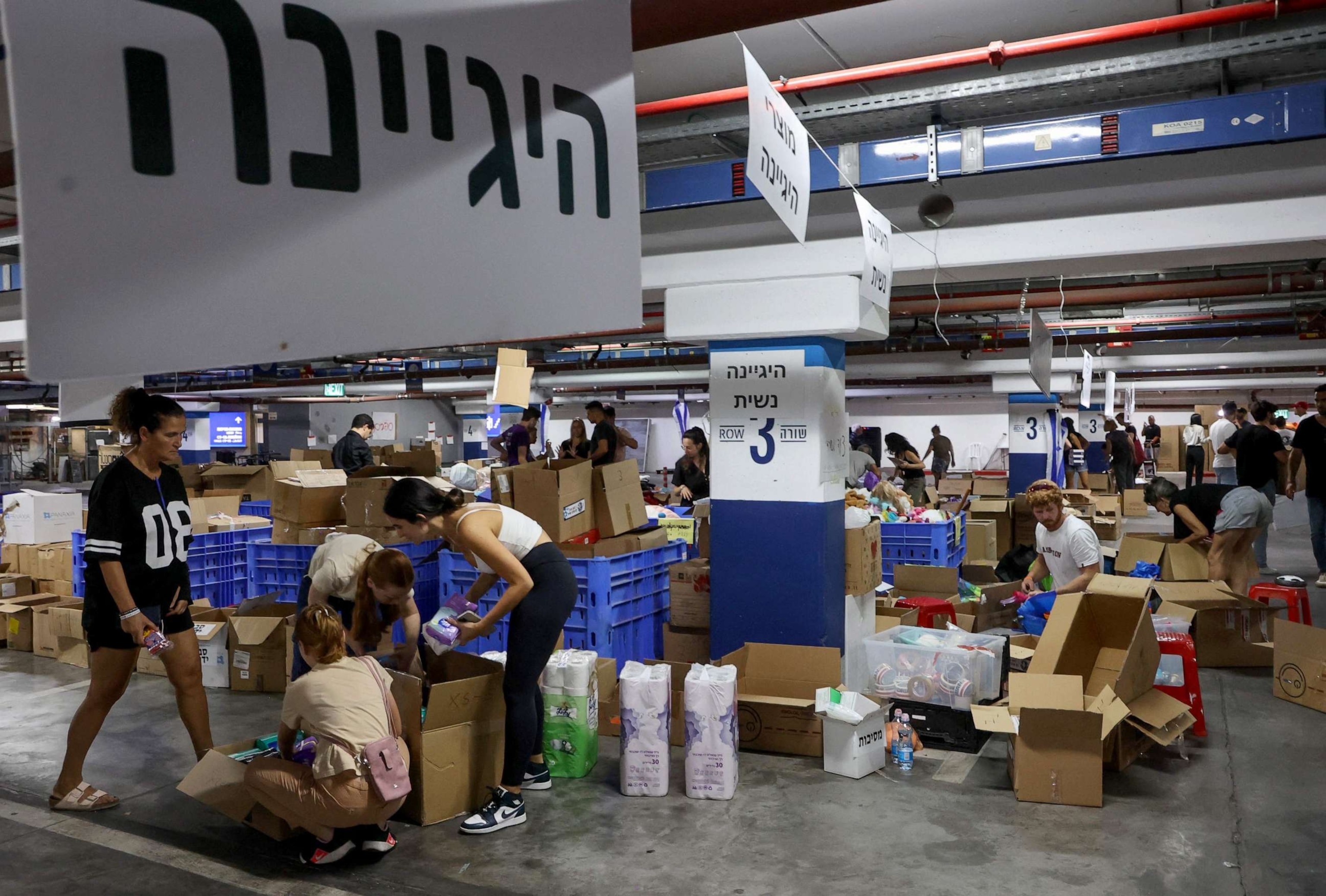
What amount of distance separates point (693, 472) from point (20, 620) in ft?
16.4

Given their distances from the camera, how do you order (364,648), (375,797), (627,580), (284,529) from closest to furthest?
(375,797) → (364,648) → (627,580) → (284,529)

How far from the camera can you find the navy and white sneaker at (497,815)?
3252 millimetres

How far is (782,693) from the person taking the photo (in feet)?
14.0

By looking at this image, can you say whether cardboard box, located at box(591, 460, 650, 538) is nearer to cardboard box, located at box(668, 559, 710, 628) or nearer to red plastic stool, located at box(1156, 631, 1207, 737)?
cardboard box, located at box(668, 559, 710, 628)

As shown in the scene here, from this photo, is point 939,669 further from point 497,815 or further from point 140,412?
point 140,412

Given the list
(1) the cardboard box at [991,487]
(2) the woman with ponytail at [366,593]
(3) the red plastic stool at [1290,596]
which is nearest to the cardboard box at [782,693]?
(2) the woman with ponytail at [366,593]

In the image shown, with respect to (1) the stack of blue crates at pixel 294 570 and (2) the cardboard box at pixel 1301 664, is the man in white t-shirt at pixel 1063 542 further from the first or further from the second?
(1) the stack of blue crates at pixel 294 570

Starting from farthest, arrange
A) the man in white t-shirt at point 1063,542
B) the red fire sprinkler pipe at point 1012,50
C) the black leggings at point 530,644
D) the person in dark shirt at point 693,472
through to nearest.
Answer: the person in dark shirt at point 693,472
the man in white t-shirt at point 1063,542
the black leggings at point 530,644
the red fire sprinkler pipe at point 1012,50

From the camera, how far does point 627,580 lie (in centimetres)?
482

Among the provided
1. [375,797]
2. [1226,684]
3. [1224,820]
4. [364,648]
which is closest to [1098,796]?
[1224,820]

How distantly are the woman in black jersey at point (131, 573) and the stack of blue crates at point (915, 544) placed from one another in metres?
4.62

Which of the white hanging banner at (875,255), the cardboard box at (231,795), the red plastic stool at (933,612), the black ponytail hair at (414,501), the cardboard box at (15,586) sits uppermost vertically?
the white hanging banner at (875,255)

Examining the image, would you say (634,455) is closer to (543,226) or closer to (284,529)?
(284,529)

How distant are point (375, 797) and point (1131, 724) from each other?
300 centimetres
